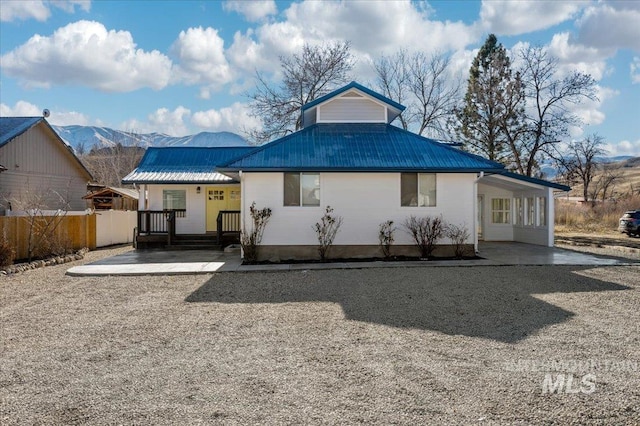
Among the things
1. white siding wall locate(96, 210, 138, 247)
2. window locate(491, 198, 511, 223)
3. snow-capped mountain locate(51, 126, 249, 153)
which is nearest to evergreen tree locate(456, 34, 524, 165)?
window locate(491, 198, 511, 223)

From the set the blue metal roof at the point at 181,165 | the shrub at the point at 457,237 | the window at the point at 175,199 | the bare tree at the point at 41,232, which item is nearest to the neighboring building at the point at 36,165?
the blue metal roof at the point at 181,165

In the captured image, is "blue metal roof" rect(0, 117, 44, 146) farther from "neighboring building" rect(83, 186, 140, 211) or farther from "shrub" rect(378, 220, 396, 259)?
"shrub" rect(378, 220, 396, 259)

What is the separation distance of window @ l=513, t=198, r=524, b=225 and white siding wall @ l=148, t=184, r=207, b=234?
12.8 meters

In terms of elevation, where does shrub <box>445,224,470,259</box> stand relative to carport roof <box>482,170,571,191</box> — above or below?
below

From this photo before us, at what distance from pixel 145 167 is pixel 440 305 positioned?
599 inches

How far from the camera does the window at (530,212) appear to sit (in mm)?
17234

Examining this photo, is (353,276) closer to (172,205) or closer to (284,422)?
(284,422)

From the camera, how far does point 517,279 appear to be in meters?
9.80

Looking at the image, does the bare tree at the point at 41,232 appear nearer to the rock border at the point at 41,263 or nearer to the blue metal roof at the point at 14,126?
the rock border at the point at 41,263

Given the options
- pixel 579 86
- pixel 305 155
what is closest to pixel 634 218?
pixel 579 86

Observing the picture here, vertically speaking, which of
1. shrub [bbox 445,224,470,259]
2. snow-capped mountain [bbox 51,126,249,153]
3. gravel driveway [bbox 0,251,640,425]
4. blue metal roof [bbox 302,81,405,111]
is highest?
snow-capped mountain [bbox 51,126,249,153]

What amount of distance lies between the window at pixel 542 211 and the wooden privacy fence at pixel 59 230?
16.7 metres

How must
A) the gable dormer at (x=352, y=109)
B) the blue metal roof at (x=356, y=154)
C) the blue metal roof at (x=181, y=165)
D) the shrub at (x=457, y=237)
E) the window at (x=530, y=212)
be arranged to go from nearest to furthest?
the blue metal roof at (x=356, y=154) → the shrub at (x=457, y=237) → the gable dormer at (x=352, y=109) → the window at (x=530, y=212) → the blue metal roof at (x=181, y=165)

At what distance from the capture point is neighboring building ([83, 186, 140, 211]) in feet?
86.1
